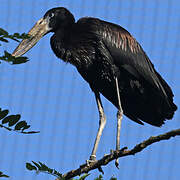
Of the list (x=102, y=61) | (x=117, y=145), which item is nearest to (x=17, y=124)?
(x=117, y=145)

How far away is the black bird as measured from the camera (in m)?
6.72

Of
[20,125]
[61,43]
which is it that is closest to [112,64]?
[61,43]

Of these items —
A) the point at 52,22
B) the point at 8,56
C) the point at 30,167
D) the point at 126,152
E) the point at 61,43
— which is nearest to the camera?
the point at 8,56

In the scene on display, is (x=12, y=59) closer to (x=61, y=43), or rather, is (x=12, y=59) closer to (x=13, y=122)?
(x=13, y=122)

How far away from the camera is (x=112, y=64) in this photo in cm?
666

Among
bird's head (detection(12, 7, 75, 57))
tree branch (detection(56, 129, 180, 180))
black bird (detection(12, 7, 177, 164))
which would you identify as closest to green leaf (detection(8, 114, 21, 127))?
tree branch (detection(56, 129, 180, 180))

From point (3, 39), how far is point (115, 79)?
421 centimetres

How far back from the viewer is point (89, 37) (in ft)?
22.3

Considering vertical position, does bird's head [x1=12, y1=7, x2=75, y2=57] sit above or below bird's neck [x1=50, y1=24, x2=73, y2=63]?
above

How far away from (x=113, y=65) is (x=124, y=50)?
530 millimetres

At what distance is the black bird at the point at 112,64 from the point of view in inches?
265

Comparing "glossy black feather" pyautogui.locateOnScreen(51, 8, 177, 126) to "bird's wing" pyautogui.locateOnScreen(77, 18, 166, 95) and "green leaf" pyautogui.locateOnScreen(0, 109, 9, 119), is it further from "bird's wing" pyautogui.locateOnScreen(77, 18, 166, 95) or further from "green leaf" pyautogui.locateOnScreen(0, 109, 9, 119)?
→ "green leaf" pyautogui.locateOnScreen(0, 109, 9, 119)

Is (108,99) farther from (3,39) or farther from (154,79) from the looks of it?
(3,39)

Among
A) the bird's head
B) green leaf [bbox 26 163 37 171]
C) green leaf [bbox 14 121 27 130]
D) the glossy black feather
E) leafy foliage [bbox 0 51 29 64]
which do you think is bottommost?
green leaf [bbox 26 163 37 171]
